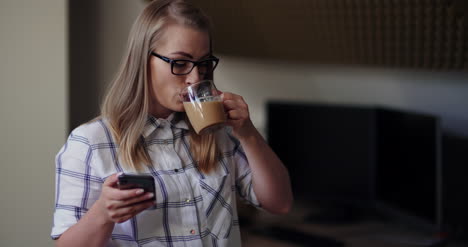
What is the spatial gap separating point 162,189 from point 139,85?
25 centimetres

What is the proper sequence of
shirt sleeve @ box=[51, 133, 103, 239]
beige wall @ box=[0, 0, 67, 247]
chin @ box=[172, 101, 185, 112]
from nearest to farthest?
shirt sleeve @ box=[51, 133, 103, 239] → chin @ box=[172, 101, 185, 112] → beige wall @ box=[0, 0, 67, 247]

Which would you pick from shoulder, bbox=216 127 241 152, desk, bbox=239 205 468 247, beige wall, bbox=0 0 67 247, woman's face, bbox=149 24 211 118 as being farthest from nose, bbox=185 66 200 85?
beige wall, bbox=0 0 67 247

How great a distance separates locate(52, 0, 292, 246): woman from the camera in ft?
3.69

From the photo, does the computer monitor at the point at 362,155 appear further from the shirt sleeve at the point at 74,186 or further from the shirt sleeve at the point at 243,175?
the shirt sleeve at the point at 74,186

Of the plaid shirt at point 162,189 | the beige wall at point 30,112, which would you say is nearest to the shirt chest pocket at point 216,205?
the plaid shirt at point 162,189

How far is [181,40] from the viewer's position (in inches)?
46.6

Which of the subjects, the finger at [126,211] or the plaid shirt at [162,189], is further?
the plaid shirt at [162,189]

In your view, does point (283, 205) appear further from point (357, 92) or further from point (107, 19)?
point (107, 19)

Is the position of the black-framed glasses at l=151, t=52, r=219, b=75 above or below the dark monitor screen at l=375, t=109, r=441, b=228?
above

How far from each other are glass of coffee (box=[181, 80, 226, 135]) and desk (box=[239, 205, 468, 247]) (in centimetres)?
101

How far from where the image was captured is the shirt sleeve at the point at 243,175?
134 centimetres

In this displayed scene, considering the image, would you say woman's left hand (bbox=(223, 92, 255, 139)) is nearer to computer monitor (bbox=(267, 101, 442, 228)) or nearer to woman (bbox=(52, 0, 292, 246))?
woman (bbox=(52, 0, 292, 246))

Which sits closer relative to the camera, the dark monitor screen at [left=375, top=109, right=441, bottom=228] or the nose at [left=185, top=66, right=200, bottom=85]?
the nose at [left=185, top=66, right=200, bottom=85]

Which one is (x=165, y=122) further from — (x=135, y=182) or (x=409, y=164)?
(x=409, y=164)
